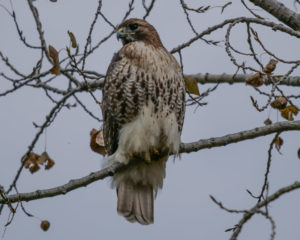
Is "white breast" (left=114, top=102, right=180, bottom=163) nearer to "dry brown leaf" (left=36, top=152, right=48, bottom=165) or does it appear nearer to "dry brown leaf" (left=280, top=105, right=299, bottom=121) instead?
"dry brown leaf" (left=36, top=152, right=48, bottom=165)

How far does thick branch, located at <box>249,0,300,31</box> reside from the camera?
3627 millimetres

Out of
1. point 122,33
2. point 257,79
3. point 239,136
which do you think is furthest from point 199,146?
point 122,33

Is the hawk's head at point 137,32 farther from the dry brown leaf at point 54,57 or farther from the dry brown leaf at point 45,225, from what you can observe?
the dry brown leaf at point 45,225

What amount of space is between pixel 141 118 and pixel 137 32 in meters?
0.95

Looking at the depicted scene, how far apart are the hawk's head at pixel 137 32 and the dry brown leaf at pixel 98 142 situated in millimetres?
876

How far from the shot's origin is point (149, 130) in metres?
4.25

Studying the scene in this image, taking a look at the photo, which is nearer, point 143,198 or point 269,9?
point 269,9

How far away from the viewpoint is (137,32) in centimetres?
489

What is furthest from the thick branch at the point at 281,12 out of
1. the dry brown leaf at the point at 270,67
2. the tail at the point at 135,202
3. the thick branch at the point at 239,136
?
the tail at the point at 135,202

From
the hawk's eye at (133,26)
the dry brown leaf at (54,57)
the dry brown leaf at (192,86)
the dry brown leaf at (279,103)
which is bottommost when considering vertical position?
the dry brown leaf at (279,103)

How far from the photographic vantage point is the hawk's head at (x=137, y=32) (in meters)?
4.84

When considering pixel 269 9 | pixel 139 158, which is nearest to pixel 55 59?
pixel 139 158

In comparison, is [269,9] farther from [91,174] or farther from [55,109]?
[55,109]

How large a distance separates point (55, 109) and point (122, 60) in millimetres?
658
